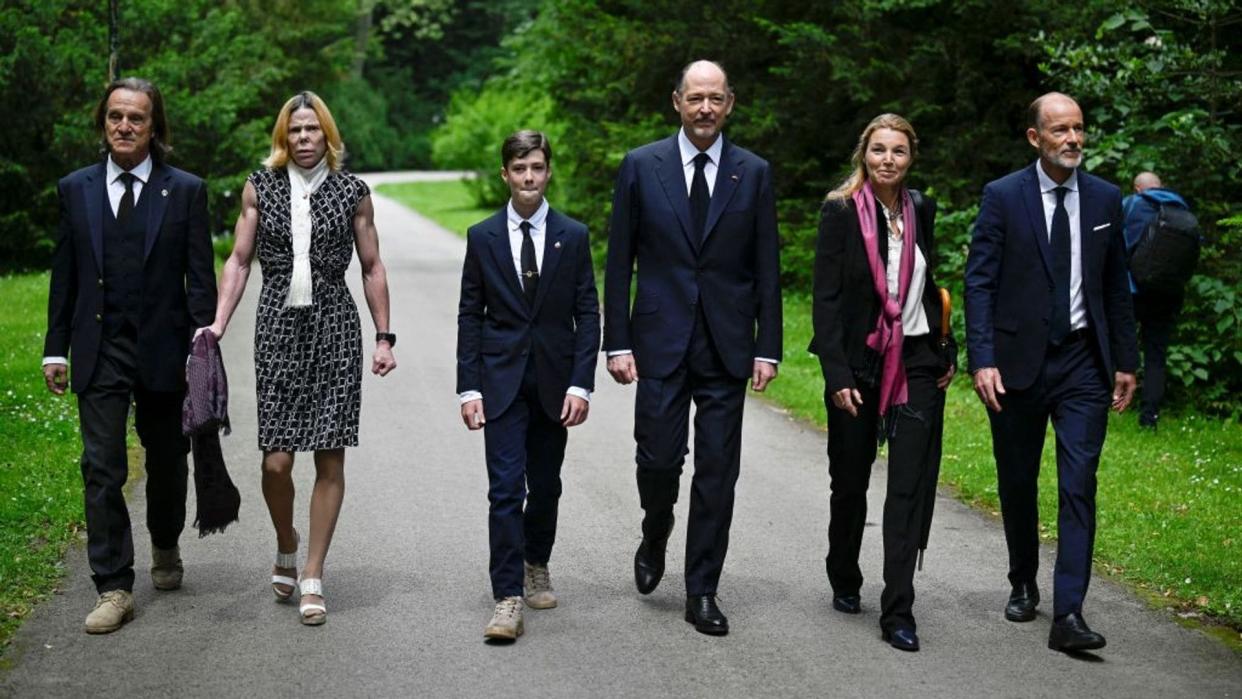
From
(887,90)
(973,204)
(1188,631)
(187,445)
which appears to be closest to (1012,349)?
(1188,631)

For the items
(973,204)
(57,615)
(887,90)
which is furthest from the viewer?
(887,90)

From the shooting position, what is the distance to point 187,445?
24.0ft

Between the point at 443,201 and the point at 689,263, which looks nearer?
the point at 689,263

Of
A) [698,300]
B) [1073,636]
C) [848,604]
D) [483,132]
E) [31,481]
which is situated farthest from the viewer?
[483,132]

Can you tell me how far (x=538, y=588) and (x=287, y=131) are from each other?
2.17 m

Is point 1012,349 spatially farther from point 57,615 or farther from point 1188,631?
point 57,615

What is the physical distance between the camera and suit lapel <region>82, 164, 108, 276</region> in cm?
688

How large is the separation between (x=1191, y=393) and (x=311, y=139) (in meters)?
8.39

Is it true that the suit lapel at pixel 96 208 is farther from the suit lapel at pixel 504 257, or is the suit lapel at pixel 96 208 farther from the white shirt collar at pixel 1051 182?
the white shirt collar at pixel 1051 182

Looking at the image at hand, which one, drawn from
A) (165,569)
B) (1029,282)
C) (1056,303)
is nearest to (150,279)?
(165,569)

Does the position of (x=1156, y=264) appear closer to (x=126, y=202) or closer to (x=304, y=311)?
(x=304, y=311)

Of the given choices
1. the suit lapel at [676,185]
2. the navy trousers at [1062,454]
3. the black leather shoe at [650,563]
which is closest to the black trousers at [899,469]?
the navy trousers at [1062,454]

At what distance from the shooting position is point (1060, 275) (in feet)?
22.3

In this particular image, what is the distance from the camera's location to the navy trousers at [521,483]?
6746mm
